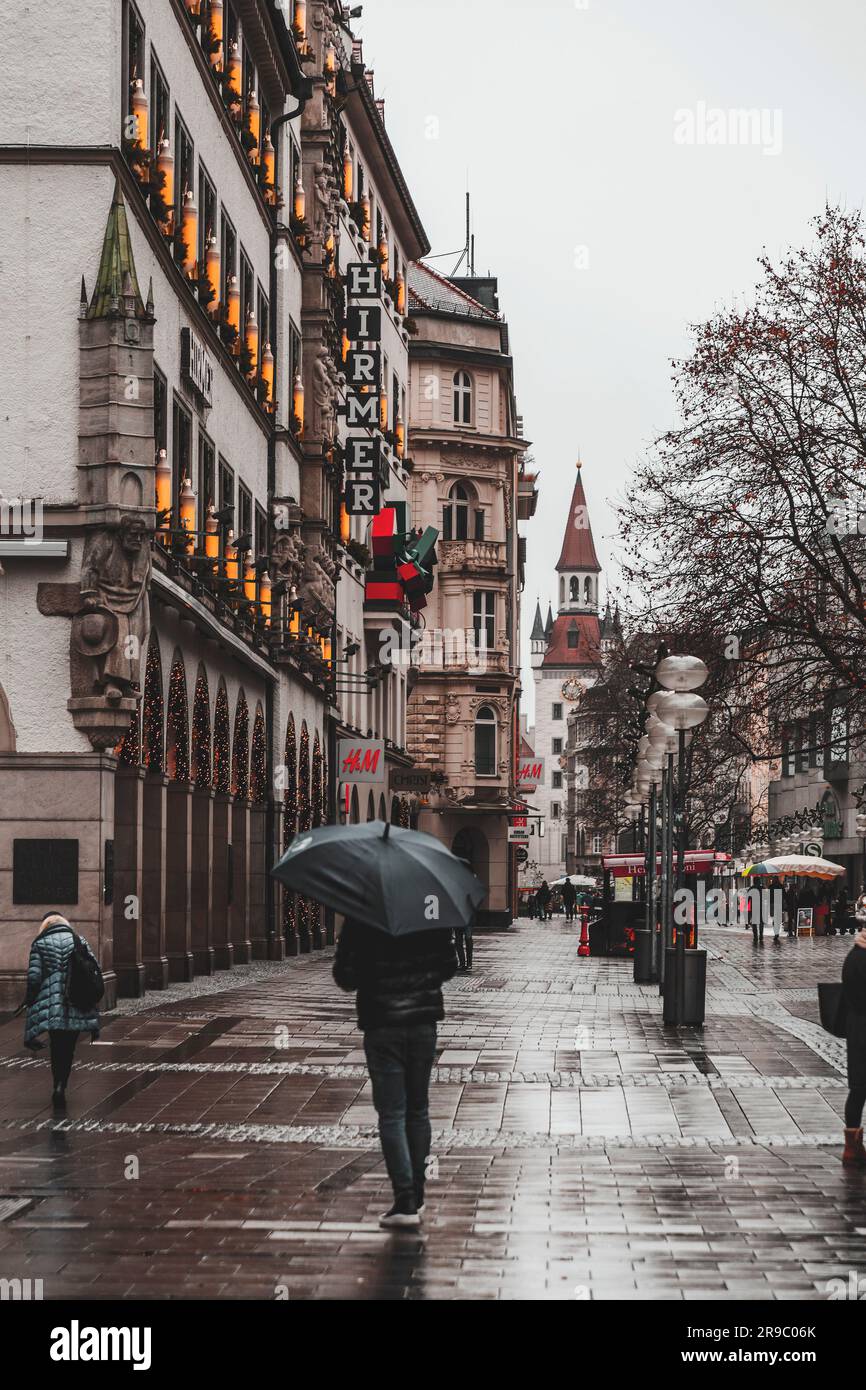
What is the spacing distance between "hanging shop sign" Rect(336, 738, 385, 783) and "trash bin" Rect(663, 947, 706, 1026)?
22609mm

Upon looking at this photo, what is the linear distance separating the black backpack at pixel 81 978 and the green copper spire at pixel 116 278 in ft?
34.7

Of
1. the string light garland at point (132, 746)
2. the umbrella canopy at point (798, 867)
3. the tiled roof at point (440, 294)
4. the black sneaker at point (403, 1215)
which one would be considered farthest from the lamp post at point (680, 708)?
the tiled roof at point (440, 294)

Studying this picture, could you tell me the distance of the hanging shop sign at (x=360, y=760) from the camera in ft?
151

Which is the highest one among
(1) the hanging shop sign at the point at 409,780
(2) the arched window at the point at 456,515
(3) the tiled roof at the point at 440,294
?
(3) the tiled roof at the point at 440,294

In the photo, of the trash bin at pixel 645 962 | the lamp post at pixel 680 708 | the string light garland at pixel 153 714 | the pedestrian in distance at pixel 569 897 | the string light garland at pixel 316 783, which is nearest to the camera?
the lamp post at pixel 680 708

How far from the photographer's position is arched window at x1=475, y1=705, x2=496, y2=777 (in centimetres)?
8000

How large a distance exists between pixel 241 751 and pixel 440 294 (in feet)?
161

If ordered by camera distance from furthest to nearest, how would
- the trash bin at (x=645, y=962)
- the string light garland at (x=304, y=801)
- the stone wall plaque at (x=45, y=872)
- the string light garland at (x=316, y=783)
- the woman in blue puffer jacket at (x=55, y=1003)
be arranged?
1. the string light garland at (x=316, y=783)
2. the string light garland at (x=304, y=801)
3. the trash bin at (x=645, y=962)
4. the stone wall plaque at (x=45, y=872)
5. the woman in blue puffer jacket at (x=55, y=1003)

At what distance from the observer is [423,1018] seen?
1089 centimetres

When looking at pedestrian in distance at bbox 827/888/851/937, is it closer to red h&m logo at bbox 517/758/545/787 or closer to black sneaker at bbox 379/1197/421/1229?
red h&m logo at bbox 517/758/545/787

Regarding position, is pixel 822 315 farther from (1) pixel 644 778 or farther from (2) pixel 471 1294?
(2) pixel 471 1294

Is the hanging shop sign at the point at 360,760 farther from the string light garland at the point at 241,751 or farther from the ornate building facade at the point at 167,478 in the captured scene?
the string light garland at the point at 241,751

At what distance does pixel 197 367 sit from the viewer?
31422mm

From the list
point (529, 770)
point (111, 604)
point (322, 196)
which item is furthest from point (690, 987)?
point (529, 770)
